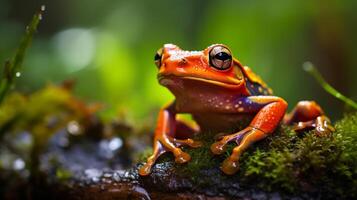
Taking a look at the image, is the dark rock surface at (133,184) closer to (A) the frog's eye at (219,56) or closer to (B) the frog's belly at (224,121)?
(B) the frog's belly at (224,121)

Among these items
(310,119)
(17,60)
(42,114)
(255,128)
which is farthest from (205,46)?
(255,128)

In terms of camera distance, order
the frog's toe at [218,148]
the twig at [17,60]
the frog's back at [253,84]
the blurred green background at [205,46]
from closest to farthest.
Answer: the frog's toe at [218,148]
the twig at [17,60]
the frog's back at [253,84]
the blurred green background at [205,46]

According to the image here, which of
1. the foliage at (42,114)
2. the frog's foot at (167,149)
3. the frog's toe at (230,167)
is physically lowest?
the foliage at (42,114)

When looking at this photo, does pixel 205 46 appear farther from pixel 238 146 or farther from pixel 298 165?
pixel 298 165

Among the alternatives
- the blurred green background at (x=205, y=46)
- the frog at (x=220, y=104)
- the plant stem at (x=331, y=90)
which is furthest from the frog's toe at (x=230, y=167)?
the blurred green background at (x=205, y=46)

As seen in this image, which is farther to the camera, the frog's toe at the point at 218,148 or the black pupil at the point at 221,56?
the black pupil at the point at 221,56

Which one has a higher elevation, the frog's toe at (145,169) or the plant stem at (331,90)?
the plant stem at (331,90)

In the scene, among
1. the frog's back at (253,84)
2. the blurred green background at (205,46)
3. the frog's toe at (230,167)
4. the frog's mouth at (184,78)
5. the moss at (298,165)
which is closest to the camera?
the moss at (298,165)

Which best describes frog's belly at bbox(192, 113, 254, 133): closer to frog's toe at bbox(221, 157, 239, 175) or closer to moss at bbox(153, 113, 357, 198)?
moss at bbox(153, 113, 357, 198)
